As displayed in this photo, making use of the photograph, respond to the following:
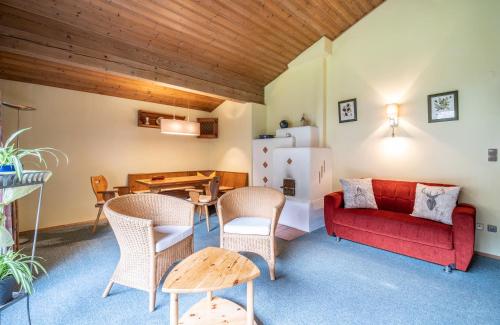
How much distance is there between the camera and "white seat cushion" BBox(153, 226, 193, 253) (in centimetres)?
207

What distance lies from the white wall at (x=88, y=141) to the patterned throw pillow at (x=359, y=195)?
2.51 meters

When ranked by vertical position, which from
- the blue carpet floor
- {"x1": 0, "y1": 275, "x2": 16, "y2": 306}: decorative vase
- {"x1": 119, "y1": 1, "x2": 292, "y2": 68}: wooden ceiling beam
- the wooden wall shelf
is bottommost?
the blue carpet floor

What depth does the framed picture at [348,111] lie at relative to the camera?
409 cm

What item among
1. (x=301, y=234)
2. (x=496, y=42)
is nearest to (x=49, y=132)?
(x=301, y=234)

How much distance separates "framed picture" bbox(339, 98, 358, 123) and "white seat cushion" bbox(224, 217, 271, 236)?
2575mm

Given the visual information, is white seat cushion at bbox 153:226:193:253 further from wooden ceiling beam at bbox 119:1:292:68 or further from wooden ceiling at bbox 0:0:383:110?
wooden ceiling beam at bbox 119:1:292:68

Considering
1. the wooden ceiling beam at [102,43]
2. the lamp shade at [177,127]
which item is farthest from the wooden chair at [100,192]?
the wooden ceiling beam at [102,43]

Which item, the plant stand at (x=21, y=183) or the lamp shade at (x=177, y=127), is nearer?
the plant stand at (x=21, y=183)

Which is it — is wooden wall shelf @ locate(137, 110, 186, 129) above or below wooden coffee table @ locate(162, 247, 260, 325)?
above

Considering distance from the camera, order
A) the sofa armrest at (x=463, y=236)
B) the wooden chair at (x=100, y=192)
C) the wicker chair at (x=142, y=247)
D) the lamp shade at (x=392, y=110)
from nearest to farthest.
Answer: the wicker chair at (x=142, y=247) < the sofa armrest at (x=463, y=236) < the lamp shade at (x=392, y=110) < the wooden chair at (x=100, y=192)

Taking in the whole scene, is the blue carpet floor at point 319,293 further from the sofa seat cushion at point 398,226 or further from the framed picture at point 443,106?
the framed picture at point 443,106

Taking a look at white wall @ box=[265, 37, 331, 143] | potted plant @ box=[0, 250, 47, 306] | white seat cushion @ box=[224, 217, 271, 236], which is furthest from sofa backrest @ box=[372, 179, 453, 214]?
potted plant @ box=[0, 250, 47, 306]

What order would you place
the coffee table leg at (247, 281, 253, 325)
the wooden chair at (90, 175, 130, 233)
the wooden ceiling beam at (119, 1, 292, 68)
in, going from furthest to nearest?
the wooden chair at (90, 175, 130, 233), the wooden ceiling beam at (119, 1, 292, 68), the coffee table leg at (247, 281, 253, 325)

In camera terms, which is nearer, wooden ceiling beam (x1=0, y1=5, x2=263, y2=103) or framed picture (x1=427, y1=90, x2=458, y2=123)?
wooden ceiling beam (x1=0, y1=5, x2=263, y2=103)
